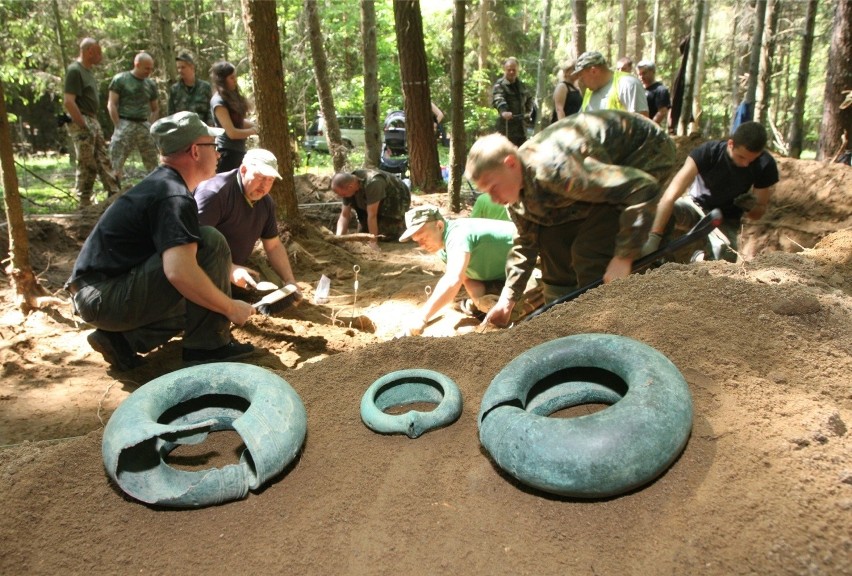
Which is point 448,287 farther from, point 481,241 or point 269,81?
point 269,81

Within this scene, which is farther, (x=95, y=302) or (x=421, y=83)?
(x=421, y=83)

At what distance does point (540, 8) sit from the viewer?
81.8 feet

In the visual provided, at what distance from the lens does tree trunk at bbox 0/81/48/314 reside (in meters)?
4.05

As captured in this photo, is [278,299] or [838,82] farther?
[838,82]

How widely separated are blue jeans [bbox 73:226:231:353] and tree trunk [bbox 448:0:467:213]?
4.87 meters

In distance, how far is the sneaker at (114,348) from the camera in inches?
137

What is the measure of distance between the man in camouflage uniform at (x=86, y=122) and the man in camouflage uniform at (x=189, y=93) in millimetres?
1012

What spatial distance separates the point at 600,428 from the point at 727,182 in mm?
4094

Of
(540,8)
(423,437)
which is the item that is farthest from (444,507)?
(540,8)

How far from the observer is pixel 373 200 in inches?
270

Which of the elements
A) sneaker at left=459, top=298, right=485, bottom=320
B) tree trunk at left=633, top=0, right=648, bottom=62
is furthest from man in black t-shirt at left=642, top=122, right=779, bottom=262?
tree trunk at left=633, top=0, right=648, bottom=62

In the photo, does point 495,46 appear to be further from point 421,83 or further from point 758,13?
point 421,83

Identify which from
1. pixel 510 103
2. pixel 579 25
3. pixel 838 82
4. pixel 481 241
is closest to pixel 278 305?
pixel 481 241

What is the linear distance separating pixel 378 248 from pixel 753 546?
5832 mm
